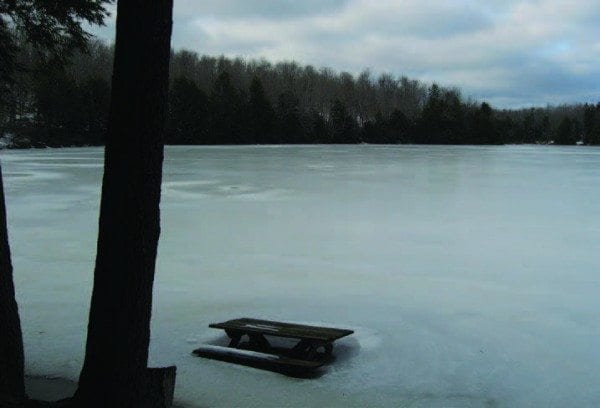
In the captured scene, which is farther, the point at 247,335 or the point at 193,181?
the point at 193,181

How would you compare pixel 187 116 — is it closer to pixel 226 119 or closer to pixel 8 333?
pixel 226 119

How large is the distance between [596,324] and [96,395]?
15.6 feet

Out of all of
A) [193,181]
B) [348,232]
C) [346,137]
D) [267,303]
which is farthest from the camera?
[346,137]

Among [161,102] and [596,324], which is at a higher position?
[161,102]

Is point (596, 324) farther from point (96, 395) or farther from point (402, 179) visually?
point (402, 179)

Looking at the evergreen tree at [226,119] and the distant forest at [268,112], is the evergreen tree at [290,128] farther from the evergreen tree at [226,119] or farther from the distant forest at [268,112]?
the evergreen tree at [226,119]

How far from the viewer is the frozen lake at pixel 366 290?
4.64 metres

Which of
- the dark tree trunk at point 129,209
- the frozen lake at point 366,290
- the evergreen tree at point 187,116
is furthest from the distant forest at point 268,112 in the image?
the dark tree trunk at point 129,209

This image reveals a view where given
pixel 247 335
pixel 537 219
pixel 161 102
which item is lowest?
pixel 247 335

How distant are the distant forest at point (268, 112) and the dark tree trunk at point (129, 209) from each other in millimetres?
39694

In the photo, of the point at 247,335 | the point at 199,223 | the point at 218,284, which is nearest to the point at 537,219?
the point at 199,223

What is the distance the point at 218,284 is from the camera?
7535mm

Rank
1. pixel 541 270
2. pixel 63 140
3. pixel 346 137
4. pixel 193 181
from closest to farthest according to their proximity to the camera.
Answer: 1. pixel 541 270
2. pixel 193 181
3. pixel 63 140
4. pixel 346 137

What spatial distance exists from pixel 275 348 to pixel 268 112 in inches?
2668
